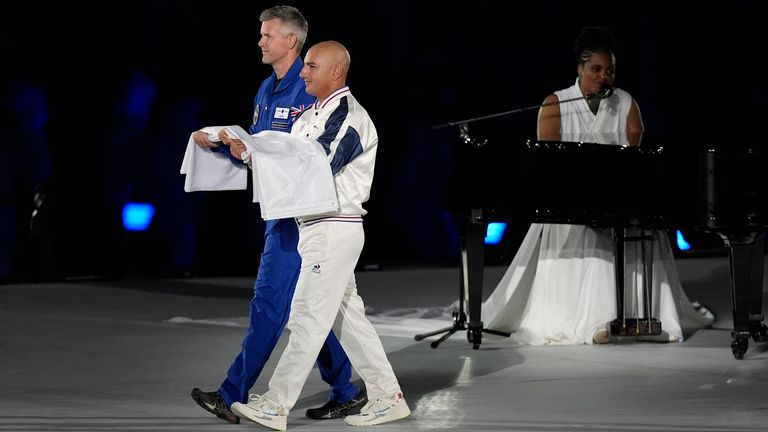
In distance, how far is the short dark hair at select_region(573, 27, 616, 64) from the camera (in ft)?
21.3

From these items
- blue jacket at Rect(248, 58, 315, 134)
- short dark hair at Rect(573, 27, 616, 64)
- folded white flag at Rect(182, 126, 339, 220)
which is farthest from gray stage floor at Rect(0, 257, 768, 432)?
short dark hair at Rect(573, 27, 616, 64)

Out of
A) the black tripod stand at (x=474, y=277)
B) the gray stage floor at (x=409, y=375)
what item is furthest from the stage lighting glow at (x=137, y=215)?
the black tripod stand at (x=474, y=277)

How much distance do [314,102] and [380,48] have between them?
732 cm

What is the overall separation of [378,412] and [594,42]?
9.52ft

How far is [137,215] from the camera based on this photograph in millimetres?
10609

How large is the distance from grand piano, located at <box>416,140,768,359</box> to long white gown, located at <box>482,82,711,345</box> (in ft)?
1.29

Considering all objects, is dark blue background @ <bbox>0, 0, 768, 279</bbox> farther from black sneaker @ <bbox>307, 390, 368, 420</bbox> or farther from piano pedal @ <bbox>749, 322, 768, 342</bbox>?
black sneaker @ <bbox>307, 390, 368, 420</bbox>

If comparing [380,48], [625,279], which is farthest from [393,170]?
[625,279]

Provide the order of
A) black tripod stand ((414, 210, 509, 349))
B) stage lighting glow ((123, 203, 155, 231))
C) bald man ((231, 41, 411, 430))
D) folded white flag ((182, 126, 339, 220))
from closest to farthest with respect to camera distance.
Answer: folded white flag ((182, 126, 339, 220))
bald man ((231, 41, 411, 430))
black tripod stand ((414, 210, 509, 349))
stage lighting glow ((123, 203, 155, 231))

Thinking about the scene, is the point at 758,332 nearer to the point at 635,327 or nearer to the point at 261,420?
the point at 635,327

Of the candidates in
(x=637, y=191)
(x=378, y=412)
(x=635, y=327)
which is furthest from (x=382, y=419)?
(x=635, y=327)

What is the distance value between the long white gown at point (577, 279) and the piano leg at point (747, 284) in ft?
2.04

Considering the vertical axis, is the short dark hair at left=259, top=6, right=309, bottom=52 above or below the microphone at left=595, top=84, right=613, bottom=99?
above

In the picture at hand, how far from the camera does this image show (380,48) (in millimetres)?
11594
